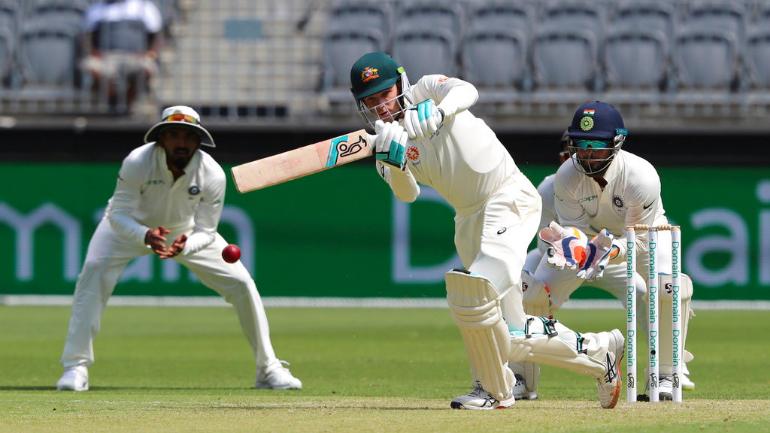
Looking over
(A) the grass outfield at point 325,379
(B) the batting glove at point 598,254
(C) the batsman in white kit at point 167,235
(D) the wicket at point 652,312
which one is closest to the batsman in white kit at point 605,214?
(B) the batting glove at point 598,254

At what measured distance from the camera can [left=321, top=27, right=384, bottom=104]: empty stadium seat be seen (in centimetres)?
1669

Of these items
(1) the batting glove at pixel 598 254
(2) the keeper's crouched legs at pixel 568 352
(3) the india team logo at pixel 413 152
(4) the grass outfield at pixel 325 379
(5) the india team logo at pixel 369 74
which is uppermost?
(5) the india team logo at pixel 369 74

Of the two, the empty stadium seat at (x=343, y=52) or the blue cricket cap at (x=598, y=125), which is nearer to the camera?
the blue cricket cap at (x=598, y=125)

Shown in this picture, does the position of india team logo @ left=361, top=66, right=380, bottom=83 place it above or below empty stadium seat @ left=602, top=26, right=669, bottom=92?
above

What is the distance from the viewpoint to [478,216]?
22.3 feet

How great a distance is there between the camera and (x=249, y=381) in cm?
948

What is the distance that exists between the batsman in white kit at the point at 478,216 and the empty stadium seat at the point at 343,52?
32.4ft

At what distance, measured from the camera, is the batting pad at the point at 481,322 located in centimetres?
630

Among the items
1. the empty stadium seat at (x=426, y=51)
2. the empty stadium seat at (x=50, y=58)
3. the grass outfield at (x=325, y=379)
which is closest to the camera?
the grass outfield at (x=325, y=379)

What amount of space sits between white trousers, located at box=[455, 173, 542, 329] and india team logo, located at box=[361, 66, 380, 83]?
2.66ft

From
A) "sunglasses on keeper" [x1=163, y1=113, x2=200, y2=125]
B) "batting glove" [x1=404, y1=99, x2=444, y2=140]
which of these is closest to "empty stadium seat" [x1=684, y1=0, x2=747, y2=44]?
"sunglasses on keeper" [x1=163, y1=113, x2=200, y2=125]

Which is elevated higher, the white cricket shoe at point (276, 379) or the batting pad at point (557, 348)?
the batting pad at point (557, 348)

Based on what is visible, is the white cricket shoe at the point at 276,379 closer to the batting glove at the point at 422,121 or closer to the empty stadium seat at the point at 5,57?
the batting glove at the point at 422,121

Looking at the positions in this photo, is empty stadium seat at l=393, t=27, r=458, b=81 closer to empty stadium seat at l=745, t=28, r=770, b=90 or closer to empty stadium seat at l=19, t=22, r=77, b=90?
empty stadium seat at l=745, t=28, r=770, b=90
